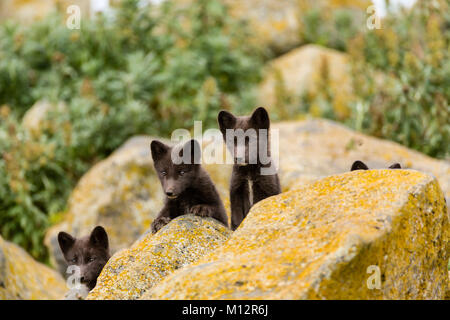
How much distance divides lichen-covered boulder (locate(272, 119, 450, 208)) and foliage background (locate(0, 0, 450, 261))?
1.45 m

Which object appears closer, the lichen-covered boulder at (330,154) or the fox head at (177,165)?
the fox head at (177,165)

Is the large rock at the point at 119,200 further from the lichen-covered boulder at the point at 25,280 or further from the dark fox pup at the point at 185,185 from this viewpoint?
the dark fox pup at the point at 185,185

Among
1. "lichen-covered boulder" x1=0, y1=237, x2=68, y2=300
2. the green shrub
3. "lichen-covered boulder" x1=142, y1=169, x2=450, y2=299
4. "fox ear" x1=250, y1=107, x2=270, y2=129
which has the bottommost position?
"lichen-covered boulder" x1=0, y1=237, x2=68, y2=300

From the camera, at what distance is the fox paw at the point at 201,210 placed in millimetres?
5657

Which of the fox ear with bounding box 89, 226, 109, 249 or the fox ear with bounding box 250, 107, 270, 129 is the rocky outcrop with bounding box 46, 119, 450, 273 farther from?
the fox ear with bounding box 250, 107, 270, 129

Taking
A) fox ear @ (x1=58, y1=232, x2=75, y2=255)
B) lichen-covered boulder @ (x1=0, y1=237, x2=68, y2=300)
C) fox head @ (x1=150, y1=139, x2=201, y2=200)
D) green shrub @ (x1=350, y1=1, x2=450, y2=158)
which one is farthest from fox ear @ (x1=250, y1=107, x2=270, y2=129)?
green shrub @ (x1=350, y1=1, x2=450, y2=158)

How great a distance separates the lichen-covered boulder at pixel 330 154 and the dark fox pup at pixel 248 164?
256 centimetres

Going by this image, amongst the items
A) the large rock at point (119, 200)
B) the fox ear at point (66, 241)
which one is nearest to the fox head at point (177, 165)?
the fox ear at point (66, 241)

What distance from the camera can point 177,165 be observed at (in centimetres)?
566

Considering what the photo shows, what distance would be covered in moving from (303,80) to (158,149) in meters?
10.3

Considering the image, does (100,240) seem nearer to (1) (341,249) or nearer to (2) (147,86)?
(1) (341,249)

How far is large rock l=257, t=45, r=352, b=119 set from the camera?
13414mm

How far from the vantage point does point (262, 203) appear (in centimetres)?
492

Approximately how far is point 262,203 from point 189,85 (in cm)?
838
